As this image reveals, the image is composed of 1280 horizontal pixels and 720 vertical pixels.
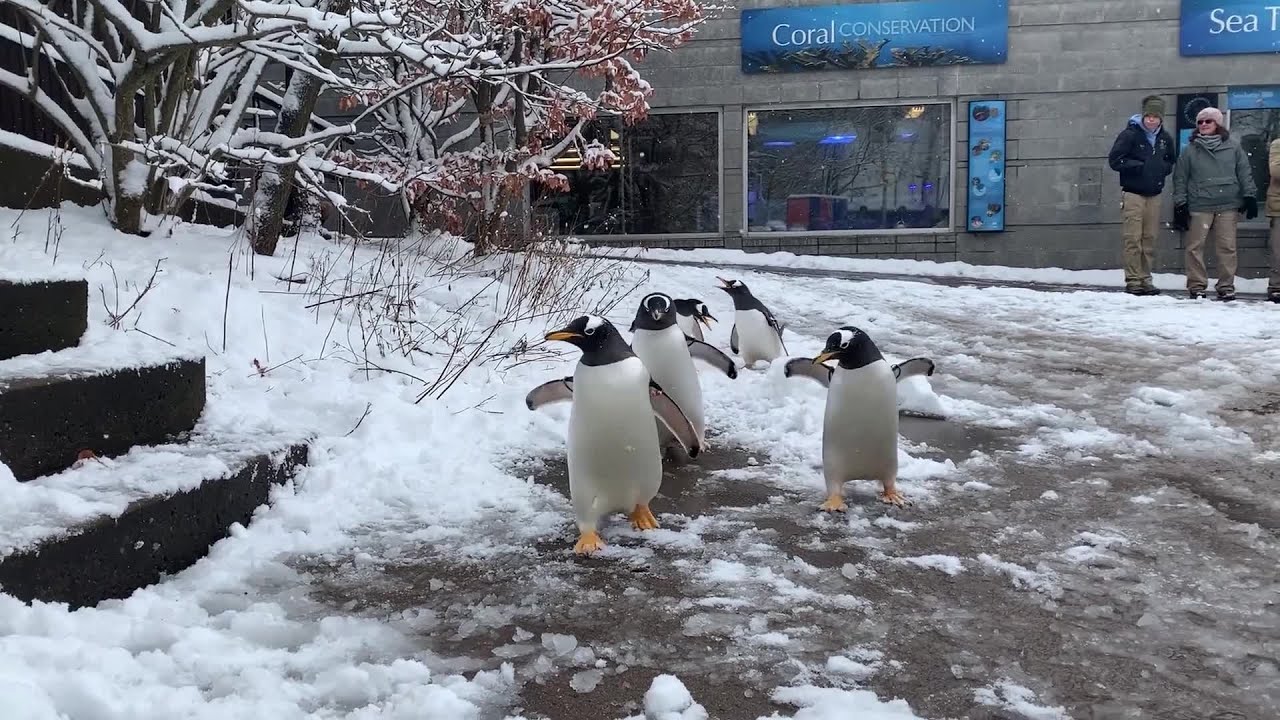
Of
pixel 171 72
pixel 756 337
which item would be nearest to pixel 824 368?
pixel 756 337

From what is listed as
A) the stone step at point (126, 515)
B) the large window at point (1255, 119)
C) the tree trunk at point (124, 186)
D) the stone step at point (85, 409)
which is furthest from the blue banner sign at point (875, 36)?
the stone step at point (126, 515)

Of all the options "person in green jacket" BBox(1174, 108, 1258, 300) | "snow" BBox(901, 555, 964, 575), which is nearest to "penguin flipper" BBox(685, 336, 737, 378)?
"snow" BBox(901, 555, 964, 575)

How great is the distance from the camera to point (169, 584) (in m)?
3.14

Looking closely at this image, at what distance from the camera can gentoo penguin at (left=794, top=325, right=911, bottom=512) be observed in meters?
4.16

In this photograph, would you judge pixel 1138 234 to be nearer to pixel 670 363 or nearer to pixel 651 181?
pixel 651 181

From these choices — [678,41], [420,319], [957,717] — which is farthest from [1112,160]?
[957,717]

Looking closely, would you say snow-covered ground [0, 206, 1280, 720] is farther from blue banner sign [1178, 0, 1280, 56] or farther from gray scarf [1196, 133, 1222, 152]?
blue banner sign [1178, 0, 1280, 56]

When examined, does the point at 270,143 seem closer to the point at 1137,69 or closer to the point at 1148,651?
the point at 1148,651

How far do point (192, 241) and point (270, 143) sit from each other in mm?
889

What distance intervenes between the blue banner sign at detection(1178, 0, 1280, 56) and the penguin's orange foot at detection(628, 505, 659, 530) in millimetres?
13794

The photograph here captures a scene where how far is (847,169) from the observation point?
15.5 meters

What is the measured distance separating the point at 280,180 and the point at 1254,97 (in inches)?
536

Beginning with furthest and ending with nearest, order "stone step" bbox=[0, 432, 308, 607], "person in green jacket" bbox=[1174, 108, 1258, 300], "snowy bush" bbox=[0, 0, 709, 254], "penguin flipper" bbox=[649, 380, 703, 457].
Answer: "person in green jacket" bbox=[1174, 108, 1258, 300] < "snowy bush" bbox=[0, 0, 709, 254] < "penguin flipper" bbox=[649, 380, 703, 457] < "stone step" bbox=[0, 432, 308, 607]

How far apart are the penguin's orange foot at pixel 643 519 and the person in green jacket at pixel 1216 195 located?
911 cm
